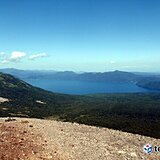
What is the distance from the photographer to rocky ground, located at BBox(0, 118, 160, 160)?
2420cm

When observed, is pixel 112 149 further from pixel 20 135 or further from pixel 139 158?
pixel 20 135

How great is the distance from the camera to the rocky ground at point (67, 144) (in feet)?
79.4

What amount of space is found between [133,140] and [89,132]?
5787 millimetres

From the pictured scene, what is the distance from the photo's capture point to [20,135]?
28734 millimetres

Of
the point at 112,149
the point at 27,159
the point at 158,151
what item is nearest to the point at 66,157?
the point at 27,159

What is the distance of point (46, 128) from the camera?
3488 centimetres

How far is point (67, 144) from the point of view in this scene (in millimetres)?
28219

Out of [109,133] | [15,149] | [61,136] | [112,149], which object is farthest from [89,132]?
[15,149]

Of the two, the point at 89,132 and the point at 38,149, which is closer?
the point at 38,149

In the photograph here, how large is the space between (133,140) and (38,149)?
12673mm

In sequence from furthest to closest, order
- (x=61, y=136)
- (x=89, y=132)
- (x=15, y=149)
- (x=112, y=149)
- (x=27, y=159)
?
(x=89, y=132) → (x=61, y=136) → (x=112, y=149) → (x=15, y=149) → (x=27, y=159)

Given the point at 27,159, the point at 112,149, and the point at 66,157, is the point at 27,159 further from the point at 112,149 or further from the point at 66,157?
the point at 112,149

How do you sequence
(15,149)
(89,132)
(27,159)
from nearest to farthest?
(27,159) < (15,149) < (89,132)

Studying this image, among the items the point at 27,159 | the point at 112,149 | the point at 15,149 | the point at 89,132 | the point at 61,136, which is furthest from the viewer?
the point at 89,132
